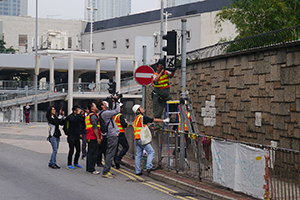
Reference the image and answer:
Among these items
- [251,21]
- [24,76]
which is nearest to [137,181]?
[251,21]

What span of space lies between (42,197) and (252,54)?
701cm

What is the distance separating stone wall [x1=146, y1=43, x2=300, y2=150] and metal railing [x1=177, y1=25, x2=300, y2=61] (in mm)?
233

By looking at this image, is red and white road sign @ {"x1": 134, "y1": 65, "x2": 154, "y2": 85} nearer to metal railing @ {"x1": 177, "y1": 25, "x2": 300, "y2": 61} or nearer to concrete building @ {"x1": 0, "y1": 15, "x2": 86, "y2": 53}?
metal railing @ {"x1": 177, "y1": 25, "x2": 300, "y2": 61}

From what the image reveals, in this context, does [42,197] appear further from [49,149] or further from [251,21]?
[251,21]

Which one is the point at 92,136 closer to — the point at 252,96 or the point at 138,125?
the point at 138,125

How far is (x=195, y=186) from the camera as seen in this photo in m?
10.1

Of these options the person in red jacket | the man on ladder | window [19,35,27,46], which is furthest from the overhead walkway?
window [19,35,27,46]

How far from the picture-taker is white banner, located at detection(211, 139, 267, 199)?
8.61 metres

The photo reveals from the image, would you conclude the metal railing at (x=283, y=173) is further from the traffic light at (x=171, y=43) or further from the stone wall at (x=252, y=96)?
the traffic light at (x=171, y=43)

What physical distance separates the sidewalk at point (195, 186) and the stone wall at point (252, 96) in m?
2.36

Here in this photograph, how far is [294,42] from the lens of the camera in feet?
35.5

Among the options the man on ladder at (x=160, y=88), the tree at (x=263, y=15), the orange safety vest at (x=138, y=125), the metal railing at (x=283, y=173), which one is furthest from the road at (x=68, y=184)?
the tree at (x=263, y=15)

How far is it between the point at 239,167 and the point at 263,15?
54.5ft

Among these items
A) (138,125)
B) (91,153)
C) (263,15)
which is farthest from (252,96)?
(263,15)
